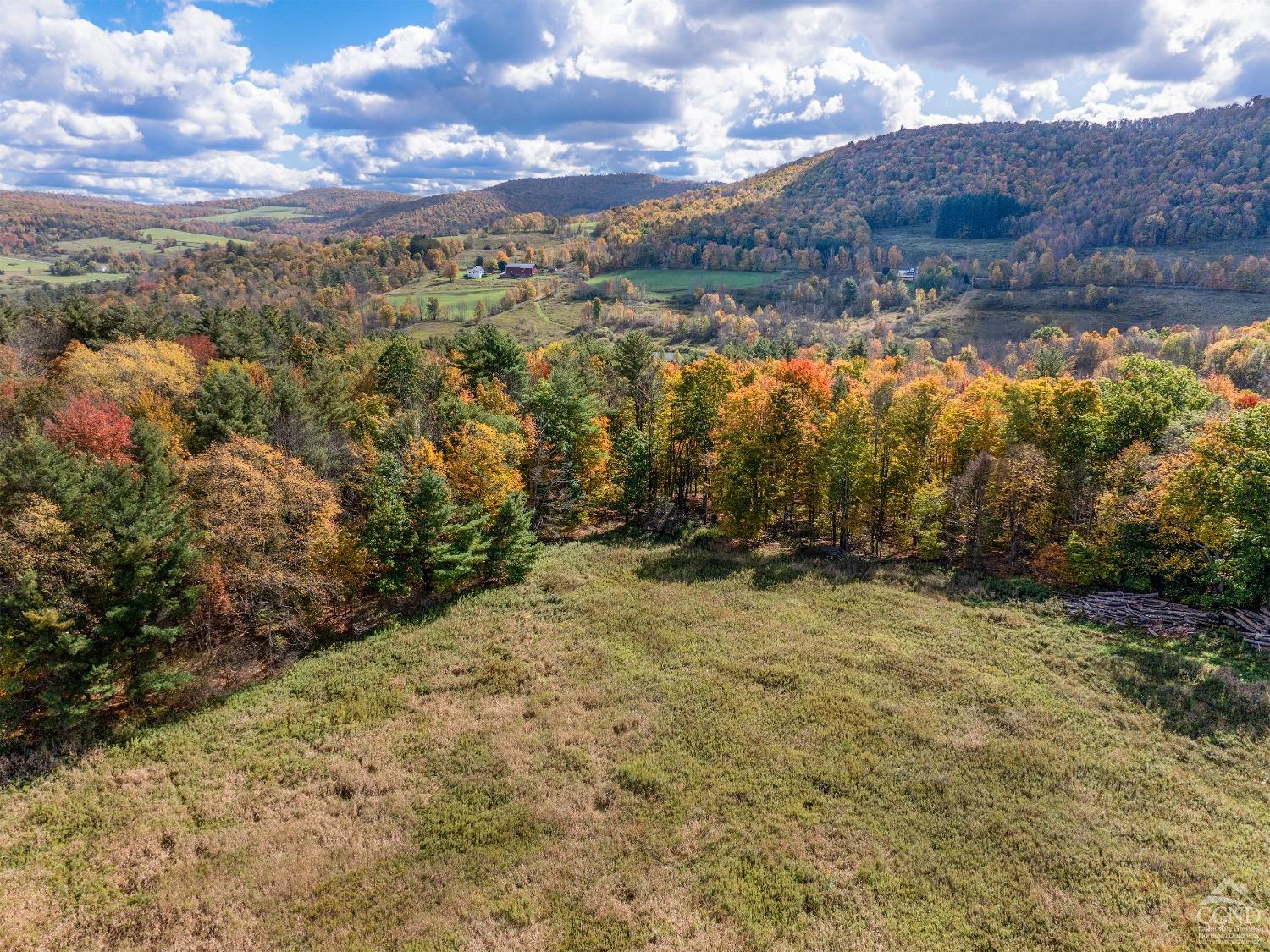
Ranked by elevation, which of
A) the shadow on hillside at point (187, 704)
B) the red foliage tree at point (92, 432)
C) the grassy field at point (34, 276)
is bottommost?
the shadow on hillside at point (187, 704)

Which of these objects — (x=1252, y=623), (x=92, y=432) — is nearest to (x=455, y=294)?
(x=92, y=432)

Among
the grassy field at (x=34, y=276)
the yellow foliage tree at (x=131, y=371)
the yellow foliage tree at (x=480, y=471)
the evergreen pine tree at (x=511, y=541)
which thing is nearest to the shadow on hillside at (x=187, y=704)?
the evergreen pine tree at (x=511, y=541)

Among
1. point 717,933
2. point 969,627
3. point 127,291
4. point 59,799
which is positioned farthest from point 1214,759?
point 127,291

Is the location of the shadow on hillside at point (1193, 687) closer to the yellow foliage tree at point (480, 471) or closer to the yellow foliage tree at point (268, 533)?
the yellow foliage tree at point (480, 471)

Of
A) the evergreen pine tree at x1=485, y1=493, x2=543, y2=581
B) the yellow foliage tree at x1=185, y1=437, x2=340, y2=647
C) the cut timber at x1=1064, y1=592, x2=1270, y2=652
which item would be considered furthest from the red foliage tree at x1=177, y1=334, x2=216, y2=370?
the cut timber at x1=1064, y1=592, x2=1270, y2=652

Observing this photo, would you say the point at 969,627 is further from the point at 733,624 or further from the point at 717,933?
the point at 717,933

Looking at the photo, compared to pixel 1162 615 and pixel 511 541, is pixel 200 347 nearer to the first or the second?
pixel 511 541

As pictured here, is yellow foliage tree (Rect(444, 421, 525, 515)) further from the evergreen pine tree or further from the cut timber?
the cut timber
